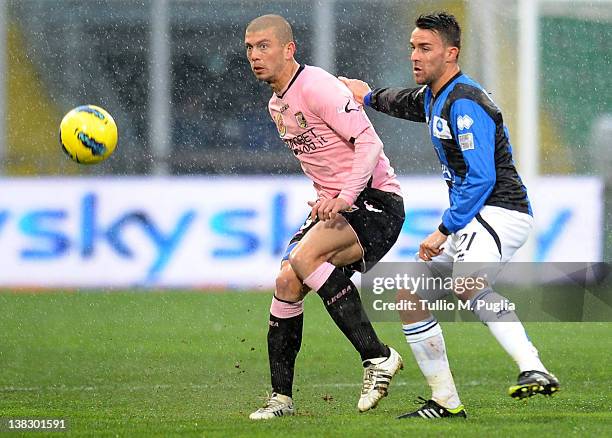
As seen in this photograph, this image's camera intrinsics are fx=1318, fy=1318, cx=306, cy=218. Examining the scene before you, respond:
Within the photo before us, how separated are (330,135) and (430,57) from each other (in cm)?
75

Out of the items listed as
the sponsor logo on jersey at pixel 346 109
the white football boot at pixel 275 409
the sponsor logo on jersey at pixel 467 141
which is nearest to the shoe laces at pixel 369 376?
the white football boot at pixel 275 409

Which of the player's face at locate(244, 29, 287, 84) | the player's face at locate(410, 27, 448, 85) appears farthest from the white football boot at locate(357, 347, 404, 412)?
the player's face at locate(244, 29, 287, 84)

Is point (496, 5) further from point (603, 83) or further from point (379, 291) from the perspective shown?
point (379, 291)

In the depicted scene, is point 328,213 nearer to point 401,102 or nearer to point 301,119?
point 301,119

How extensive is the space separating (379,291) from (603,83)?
8.01m

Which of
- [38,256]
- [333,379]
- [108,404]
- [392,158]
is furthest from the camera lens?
[392,158]

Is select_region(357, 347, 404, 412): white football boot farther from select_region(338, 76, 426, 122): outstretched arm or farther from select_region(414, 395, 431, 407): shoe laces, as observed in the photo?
select_region(338, 76, 426, 122): outstretched arm

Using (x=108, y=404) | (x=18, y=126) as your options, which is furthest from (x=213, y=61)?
(x=108, y=404)

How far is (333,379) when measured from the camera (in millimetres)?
7996

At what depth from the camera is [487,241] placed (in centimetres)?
590

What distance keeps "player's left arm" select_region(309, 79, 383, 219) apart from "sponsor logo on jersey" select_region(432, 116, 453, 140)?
0.41 meters

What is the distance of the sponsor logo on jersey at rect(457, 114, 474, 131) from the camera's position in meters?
5.82

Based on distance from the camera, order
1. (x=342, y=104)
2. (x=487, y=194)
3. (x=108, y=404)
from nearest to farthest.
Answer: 1. (x=487, y=194)
2. (x=342, y=104)
3. (x=108, y=404)

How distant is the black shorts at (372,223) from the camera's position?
21.6ft
